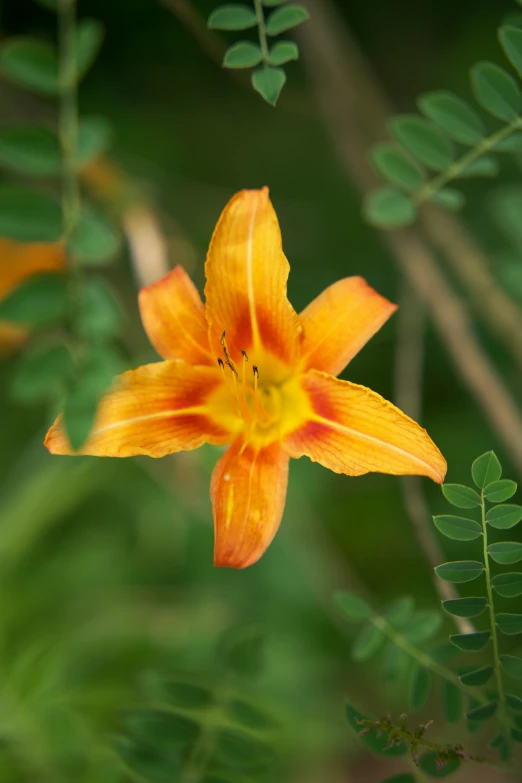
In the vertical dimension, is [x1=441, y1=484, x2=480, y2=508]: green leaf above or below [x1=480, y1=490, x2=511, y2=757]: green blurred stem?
→ above

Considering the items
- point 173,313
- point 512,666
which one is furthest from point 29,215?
point 512,666

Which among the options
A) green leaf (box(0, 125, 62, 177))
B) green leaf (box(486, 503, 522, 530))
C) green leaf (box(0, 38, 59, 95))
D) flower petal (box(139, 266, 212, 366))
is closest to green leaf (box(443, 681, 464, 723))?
green leaf (box(486, 503, 522, 530))

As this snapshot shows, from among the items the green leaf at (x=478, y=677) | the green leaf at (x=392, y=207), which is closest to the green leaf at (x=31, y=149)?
the green leaf at (x=392, y=207)

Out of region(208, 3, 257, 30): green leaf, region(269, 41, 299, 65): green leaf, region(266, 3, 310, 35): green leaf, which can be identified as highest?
region(208, 3, 257, 30): green leaf

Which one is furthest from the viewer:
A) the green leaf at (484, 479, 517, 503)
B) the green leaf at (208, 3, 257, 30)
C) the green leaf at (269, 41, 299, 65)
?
the green leaf at (208, 3, 257, 30)

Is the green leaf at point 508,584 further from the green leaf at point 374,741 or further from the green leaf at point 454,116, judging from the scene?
the green leaf at point 454,116

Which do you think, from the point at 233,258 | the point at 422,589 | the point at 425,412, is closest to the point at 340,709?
the point at 422,589

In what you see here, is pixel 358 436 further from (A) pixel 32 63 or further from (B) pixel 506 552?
(A) pixel 32 63

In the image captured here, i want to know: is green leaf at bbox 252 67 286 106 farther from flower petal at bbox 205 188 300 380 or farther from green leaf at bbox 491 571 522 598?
green leaf at bbox 491 571 522 598
